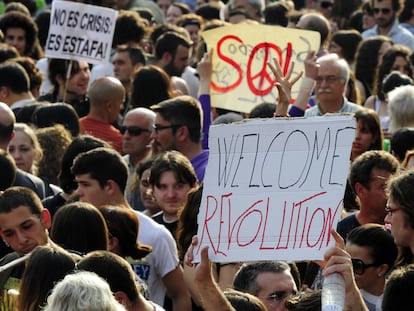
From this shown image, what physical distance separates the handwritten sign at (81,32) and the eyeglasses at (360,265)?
6264 millimetres

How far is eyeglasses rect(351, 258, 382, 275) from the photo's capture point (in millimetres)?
6746

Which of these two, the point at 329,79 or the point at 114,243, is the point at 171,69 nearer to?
the point at 329,79

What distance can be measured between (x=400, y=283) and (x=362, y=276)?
55.9 inches

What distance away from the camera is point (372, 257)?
682 cm

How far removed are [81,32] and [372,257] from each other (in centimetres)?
667

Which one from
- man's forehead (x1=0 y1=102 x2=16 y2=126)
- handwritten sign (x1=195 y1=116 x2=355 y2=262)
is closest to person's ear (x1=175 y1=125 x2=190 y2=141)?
man's forehead (x1=0 y1=102 x2=16 y2=126)

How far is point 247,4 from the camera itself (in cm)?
1697

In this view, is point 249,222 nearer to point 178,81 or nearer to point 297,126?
point 297,126

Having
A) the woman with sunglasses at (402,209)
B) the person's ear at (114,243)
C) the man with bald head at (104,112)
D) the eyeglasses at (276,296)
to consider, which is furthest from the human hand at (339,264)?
the man with bald head at (104,112)

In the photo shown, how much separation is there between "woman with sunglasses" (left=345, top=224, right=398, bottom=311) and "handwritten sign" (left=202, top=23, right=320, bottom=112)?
389 cm

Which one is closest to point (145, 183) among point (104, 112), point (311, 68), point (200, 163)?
point (200, 163)

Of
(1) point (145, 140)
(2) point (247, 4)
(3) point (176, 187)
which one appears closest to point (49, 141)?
(1) point (145, 140)

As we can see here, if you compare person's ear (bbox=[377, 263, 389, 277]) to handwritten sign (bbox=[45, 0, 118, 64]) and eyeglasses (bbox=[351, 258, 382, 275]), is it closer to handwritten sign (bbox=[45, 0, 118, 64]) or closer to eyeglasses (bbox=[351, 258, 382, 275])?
eyeglasses (bbox=[351, 258, 382, 275])

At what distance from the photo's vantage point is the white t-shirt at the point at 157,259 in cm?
774
